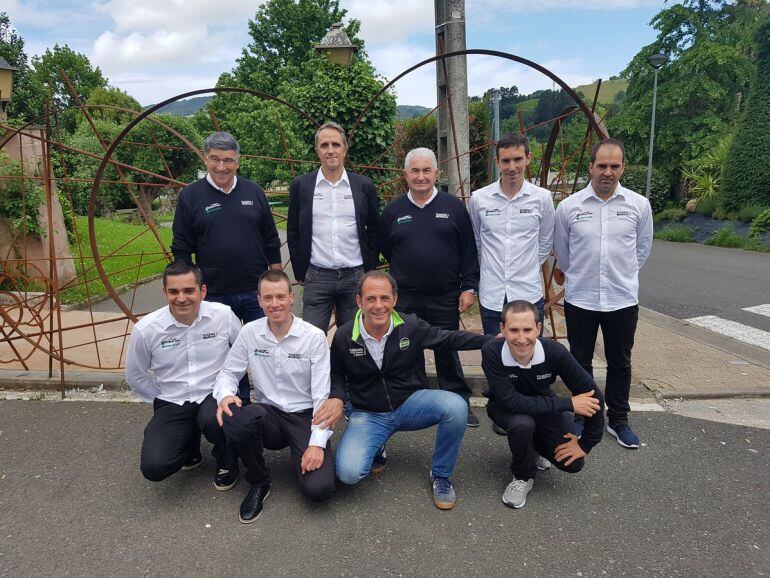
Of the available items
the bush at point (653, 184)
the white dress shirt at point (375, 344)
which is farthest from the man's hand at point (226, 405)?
the bush at point (653, 184)

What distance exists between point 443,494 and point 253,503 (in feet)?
3.19

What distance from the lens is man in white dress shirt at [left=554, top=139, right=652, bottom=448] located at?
3014 mm

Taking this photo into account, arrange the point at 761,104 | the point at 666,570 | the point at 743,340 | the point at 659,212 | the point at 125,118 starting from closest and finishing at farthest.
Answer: the point at 666,570 → the point at 743,340 → the point at 761,104 → the point at 659,212 → the point at 125,118

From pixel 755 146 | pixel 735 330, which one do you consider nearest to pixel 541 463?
pixel 735 330

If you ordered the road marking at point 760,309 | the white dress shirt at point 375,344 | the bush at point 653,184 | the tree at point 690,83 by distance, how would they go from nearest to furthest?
1. the white dress shirt at point 375,344
2. the road marking at point 760,309
3. the bush at point 653,184
4. the tree at point 690,83

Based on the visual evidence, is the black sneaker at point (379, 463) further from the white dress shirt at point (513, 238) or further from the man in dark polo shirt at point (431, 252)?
the white dress shirt at point (513, 238)

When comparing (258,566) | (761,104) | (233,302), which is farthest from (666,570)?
(761,104)

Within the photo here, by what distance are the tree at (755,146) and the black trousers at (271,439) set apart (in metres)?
16.3

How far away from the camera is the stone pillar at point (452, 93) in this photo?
4.93 m

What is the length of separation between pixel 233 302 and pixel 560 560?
2322 mm

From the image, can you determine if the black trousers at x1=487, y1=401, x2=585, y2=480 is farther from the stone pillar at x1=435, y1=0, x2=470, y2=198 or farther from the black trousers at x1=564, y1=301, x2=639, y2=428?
the stone pillar at x1=435, y1=0, x2=470, y2=198

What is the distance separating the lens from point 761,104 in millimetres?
14312

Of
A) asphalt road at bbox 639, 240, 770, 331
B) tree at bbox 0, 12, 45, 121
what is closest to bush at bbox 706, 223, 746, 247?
asphalt road at bbox 639, 240, 770, 331

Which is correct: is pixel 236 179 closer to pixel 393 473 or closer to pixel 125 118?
pixel 393 473
